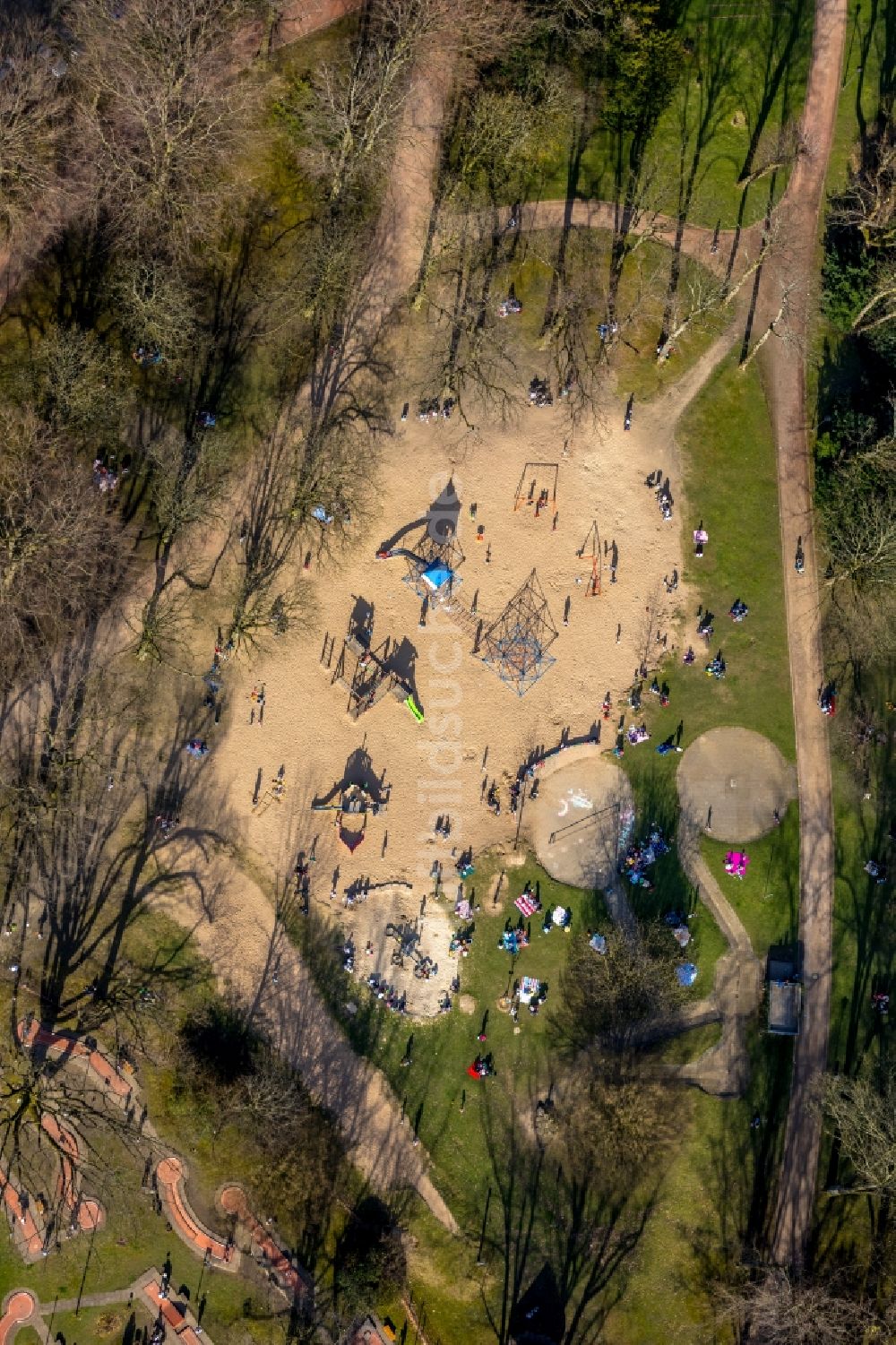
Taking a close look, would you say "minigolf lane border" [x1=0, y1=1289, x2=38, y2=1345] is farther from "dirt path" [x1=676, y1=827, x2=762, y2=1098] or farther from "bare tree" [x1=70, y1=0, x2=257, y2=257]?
"bare tree" [x1=70, y1=0, x2=257, y2=257]

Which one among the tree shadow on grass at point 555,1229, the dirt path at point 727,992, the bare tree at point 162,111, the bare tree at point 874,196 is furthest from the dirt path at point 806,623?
the bare tree at point 162,111

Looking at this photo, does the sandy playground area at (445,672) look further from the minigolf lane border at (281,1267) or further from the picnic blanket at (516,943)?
the minigolf lane border at (281,1267)

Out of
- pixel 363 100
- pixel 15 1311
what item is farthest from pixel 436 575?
pixel 15 1311

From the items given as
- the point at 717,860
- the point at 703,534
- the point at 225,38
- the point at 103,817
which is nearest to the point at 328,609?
the point at 103,817

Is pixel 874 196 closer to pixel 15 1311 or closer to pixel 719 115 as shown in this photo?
pixel 719 115

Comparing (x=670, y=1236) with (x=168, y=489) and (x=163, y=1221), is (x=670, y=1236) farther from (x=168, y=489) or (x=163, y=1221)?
(x=168, y=489)
